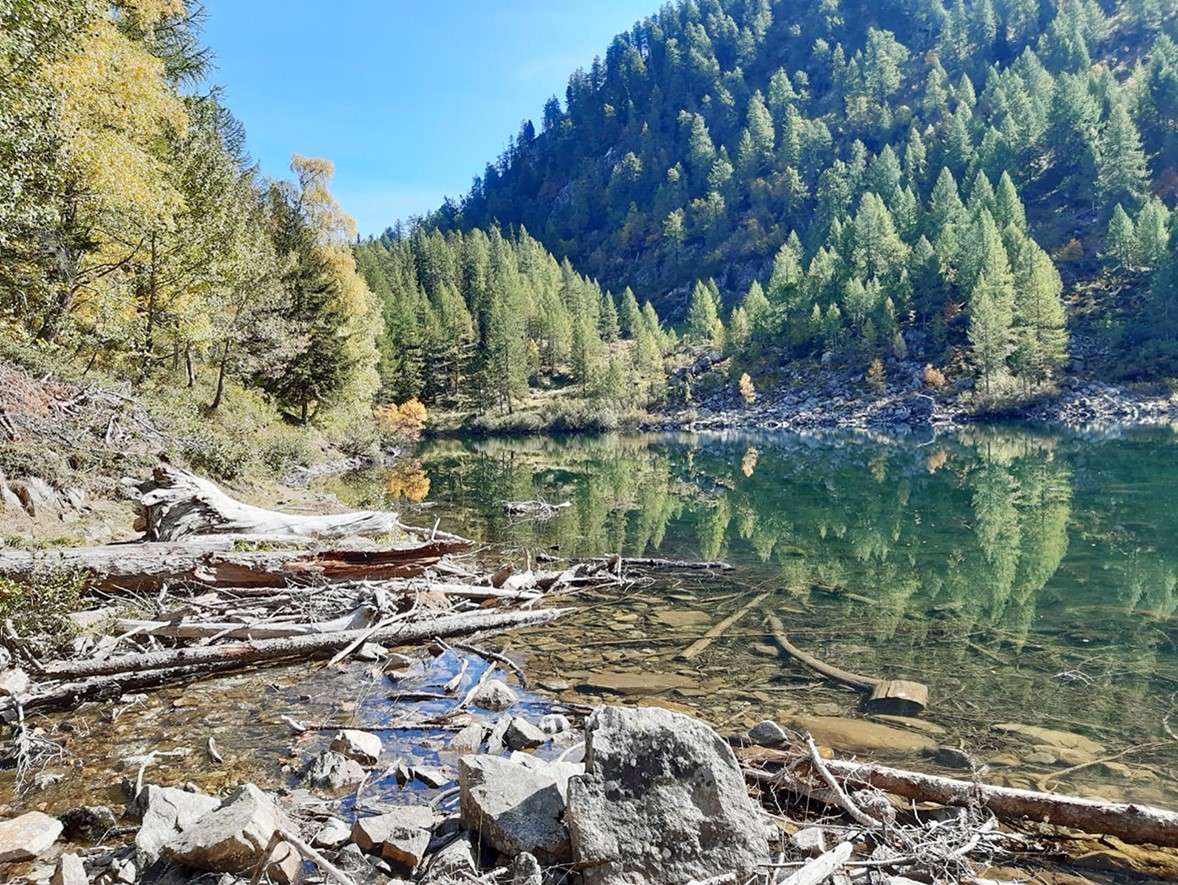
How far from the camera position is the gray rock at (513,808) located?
161 inches

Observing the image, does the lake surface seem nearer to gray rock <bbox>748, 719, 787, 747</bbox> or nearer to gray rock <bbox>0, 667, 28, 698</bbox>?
gray rock <bbox>748, 719, 787, 747</bbox>

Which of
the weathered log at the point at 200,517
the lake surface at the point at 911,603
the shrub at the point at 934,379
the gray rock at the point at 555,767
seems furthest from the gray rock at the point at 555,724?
the shrub at the point at 934,379

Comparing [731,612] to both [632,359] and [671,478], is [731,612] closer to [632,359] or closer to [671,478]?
[671,478]

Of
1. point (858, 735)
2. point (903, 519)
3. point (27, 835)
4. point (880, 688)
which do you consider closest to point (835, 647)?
point (880, 688)

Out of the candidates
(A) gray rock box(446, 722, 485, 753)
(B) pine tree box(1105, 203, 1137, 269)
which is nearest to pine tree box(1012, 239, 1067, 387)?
(B) pine tree box(1105, 203, 1137, 269)

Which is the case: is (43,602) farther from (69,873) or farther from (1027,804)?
(1027,804)

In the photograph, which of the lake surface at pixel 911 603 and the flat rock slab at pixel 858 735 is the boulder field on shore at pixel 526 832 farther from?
the lake surface at pixel 911 603

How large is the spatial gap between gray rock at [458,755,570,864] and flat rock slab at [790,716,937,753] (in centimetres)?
363

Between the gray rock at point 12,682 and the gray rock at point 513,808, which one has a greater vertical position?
the gray rock at point 513,808

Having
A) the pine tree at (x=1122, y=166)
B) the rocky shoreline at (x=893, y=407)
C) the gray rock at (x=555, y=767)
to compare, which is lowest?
the gray rock at (x=555, y=767)

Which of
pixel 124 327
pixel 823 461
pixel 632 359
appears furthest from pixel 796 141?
pixel 124 327

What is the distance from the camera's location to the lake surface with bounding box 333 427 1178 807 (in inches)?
283

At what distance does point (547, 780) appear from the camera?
4562 mm

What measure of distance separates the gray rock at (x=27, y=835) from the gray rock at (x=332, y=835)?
1.81 meters
